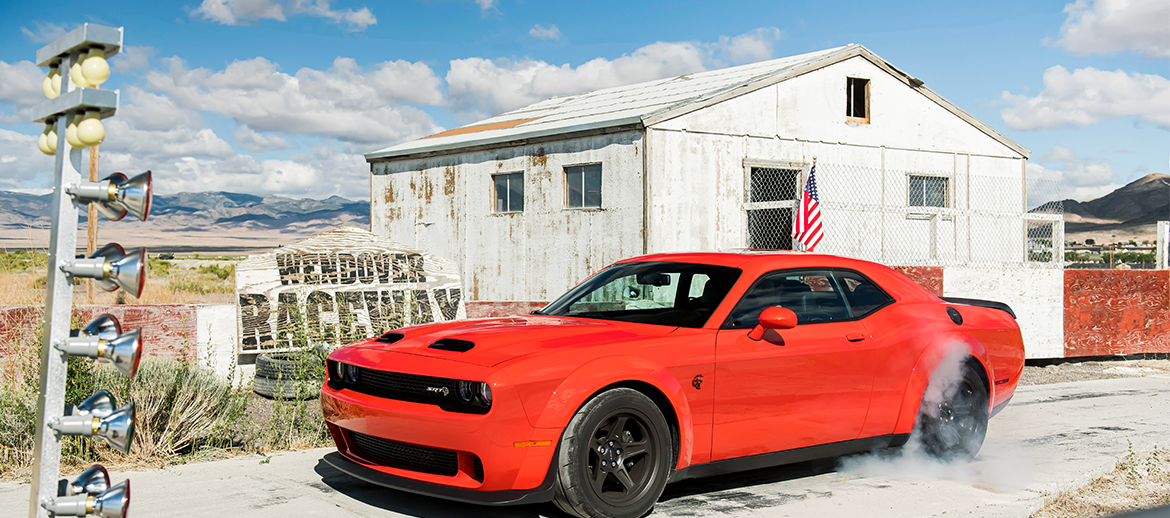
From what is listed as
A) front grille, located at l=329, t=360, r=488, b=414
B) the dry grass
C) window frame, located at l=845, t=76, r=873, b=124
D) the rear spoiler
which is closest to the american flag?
window frame, located at l=845, t=76, r=873, b=124

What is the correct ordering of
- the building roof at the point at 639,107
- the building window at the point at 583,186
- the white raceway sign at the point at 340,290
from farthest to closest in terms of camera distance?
the building window at the point at 583,186
the building roof at the point at 639,107
the white raceway sign at the point at 340,290

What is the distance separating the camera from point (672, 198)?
46.7 feet

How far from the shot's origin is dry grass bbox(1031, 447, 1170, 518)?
5199 millimetres

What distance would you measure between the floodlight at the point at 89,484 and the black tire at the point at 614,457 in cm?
216

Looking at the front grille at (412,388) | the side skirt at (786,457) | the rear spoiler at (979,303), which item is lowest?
the side skirt at (786,457)

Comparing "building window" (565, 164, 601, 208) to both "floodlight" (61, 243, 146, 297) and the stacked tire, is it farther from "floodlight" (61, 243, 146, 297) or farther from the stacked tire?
"floodlight" (61, 243, 146, 297)

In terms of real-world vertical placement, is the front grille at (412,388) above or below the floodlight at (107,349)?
below

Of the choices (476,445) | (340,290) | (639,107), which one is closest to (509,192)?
(639,107)

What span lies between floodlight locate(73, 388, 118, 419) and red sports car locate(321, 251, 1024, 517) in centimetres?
186

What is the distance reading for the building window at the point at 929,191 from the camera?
17656mm

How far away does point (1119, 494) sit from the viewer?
5574mm

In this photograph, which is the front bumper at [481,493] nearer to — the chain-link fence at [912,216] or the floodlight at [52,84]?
the floodlight at [52,84]

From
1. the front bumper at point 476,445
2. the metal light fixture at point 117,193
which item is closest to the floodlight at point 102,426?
the metal light fixture at point 117,193

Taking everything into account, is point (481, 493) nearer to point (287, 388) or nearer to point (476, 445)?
point (476, 445)
